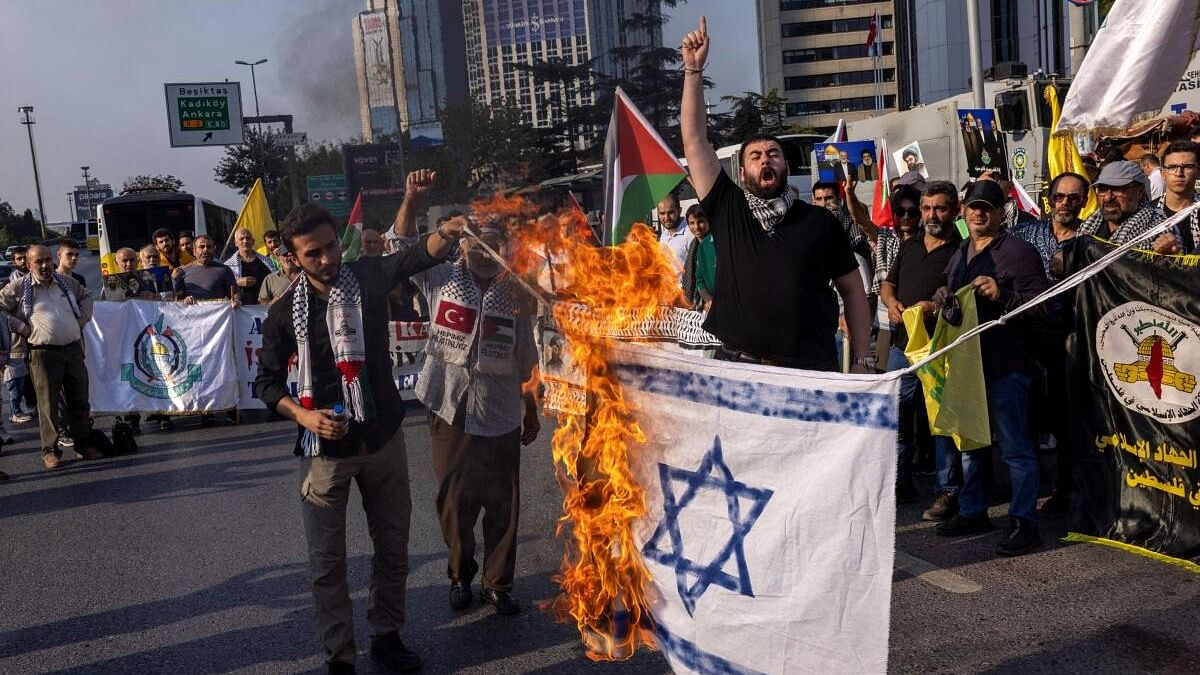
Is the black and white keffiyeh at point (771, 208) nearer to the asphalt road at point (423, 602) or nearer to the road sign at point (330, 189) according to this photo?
the asphalt road at point (423, 602)

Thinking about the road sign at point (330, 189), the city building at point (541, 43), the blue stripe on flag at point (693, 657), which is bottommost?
the blue stripe on flag at point (693, 657)

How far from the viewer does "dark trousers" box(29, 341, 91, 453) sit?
9.65 m

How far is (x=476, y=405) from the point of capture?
5.00 meters

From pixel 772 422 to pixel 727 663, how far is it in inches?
31.3

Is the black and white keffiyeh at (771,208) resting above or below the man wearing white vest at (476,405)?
above

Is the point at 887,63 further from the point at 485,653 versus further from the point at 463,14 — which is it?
the point at 485,653

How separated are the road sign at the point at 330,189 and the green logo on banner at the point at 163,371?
39.8 m

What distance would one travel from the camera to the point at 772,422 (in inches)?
127

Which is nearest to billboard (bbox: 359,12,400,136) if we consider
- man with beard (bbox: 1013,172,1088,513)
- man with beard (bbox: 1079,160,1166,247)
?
man with beard (bbox: 1013,172,1088,513)

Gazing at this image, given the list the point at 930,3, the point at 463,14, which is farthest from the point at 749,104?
the point at 463,14

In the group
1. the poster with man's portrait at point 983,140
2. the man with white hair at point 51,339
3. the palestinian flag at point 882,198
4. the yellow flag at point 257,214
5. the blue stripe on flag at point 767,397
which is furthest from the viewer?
the yellow flag at point 257,214

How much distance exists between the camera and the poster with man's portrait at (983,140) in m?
13.5

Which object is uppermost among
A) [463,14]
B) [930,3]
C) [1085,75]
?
[930,3]

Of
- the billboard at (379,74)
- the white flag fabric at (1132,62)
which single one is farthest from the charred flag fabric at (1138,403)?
the billboard at (379,74)
